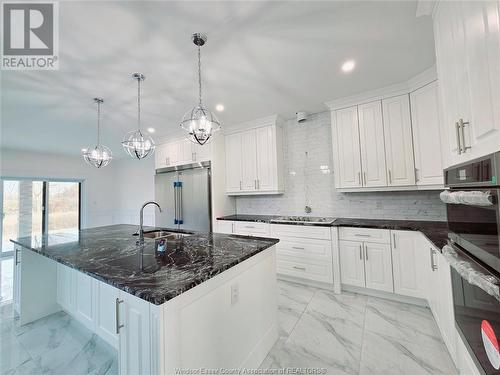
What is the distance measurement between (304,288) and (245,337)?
63.2 inches

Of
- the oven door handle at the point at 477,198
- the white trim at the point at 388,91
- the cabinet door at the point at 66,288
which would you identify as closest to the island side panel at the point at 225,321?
the oven door handle at the point at 477,198

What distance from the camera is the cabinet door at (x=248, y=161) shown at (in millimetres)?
3631

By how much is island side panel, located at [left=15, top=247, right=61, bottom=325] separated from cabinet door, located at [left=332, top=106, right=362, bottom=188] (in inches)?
145

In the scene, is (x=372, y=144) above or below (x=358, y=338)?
above

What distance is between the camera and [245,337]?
1.47m

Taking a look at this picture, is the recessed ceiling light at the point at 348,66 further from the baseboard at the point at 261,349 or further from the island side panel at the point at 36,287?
the island side panel at the point at 36,287

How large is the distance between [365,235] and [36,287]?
147 inches

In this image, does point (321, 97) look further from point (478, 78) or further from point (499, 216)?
point (499, 216)

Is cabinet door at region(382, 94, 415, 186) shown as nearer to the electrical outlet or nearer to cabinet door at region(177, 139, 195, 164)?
the electrical outlet

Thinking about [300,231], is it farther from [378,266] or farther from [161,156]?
[161,156]

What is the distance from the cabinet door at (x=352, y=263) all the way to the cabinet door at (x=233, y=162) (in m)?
1.96

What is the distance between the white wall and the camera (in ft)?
16.8

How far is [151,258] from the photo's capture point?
1.45 metres

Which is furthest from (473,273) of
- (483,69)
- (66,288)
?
(66,288)
